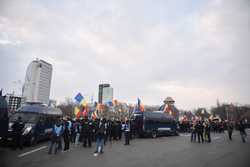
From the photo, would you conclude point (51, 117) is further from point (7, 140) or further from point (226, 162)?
point (226, 162)

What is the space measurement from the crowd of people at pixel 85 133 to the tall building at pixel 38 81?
5564 cm

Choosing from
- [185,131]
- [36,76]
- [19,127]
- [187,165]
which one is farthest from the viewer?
[36,76]

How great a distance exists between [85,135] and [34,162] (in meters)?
5.28

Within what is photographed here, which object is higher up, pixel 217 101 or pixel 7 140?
pixel 217 101

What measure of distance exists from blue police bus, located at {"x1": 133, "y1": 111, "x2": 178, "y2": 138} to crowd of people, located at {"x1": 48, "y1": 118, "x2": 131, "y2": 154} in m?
2.76

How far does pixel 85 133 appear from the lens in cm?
1415

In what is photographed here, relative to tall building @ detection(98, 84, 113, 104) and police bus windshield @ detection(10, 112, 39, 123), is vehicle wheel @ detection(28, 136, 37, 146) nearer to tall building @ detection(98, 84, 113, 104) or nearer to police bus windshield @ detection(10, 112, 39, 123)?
police bus windshield @ detection(10, 112, 39, 123)

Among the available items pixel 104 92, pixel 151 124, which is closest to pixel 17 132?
pixel 151 124

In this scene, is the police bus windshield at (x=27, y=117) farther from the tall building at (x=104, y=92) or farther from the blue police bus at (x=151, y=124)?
the tall building at (x=104, y=92)

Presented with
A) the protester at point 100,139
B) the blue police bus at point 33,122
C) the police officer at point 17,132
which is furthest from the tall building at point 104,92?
the protester at point 100,139

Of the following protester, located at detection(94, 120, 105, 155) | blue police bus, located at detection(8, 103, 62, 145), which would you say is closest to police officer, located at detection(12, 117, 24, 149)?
blue police bus, located at detection(8, 103, 62, 145)

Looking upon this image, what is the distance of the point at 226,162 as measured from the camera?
928 centimetres

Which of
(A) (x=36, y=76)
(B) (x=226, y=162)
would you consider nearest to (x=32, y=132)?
(B) (x=226, y=162)

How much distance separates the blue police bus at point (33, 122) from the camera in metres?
13.3
